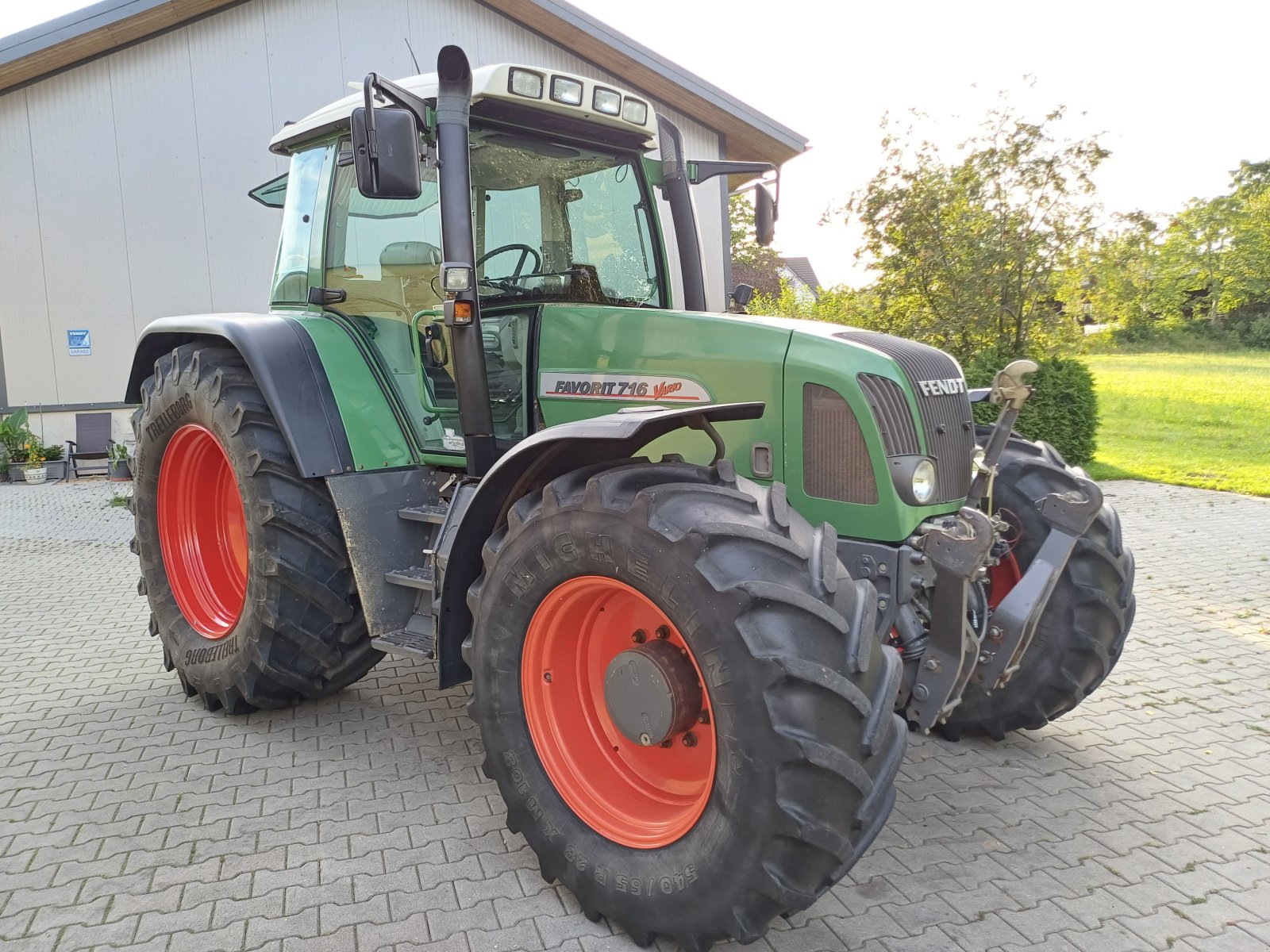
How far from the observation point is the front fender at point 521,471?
8.21ft

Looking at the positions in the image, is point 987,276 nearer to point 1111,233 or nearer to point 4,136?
point 1111,233

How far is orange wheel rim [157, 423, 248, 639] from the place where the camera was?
4238mm

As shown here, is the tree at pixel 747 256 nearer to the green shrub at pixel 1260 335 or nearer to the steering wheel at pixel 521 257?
the steering wheel at pixel 521 257

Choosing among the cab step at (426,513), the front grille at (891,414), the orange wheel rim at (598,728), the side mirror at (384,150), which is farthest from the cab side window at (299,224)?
the front grille at (891,414)

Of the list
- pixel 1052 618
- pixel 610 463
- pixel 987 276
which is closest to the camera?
pixel 610 463

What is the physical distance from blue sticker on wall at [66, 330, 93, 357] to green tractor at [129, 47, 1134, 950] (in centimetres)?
750

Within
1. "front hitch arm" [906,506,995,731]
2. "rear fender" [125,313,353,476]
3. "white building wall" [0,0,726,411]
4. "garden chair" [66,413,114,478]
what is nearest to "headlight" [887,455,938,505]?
"front hitch arm" [906,506,995,731]

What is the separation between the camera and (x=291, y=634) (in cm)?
355

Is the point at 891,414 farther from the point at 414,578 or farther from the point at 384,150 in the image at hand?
the point at 414,578

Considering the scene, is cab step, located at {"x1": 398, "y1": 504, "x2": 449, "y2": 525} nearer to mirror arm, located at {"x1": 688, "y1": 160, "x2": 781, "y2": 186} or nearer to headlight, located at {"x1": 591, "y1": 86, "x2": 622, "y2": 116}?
headlight, located at {"x1": 591, "y1": 86, "x2": 622, "y2": 116}

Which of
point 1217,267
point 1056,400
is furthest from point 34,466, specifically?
point 1217,267

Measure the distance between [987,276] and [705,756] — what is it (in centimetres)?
970

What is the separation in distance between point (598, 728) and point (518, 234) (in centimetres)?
186

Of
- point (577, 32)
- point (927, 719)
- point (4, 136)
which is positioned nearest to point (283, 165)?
point (4, 136)
